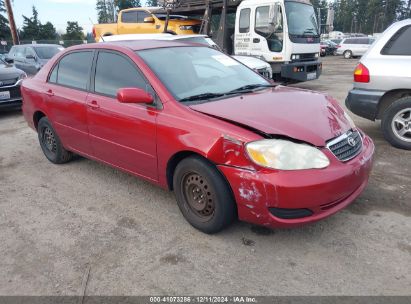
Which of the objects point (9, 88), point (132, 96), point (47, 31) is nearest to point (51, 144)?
point (132, 96)

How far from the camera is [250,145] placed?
2695 millimetres

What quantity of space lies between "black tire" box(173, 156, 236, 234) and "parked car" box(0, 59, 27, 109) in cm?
681

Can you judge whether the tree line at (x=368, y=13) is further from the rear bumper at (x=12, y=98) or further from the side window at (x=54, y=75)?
the side window at (x=54, y=75)

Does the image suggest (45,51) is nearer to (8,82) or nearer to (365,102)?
(8,82)

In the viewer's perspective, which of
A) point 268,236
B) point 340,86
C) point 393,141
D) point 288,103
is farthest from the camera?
point 340,86

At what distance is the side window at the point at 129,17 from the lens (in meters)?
13.2

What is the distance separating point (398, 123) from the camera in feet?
16.5

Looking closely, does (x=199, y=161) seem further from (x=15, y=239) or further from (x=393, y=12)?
(x=393, y=12)

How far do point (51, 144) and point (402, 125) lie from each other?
4.89 m

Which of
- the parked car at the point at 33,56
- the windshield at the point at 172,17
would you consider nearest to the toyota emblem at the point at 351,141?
the windshield at the point at 172,17

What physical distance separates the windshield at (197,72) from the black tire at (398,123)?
211 centimetres

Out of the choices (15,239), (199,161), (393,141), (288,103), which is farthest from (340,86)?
(15,239)

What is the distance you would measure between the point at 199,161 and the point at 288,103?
1026 millimetres

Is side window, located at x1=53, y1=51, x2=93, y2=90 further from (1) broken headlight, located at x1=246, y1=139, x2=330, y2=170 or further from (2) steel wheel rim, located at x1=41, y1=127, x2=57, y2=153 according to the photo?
(1) broken headlight, located at x1=246, y1=139, x2=330, y2=170
